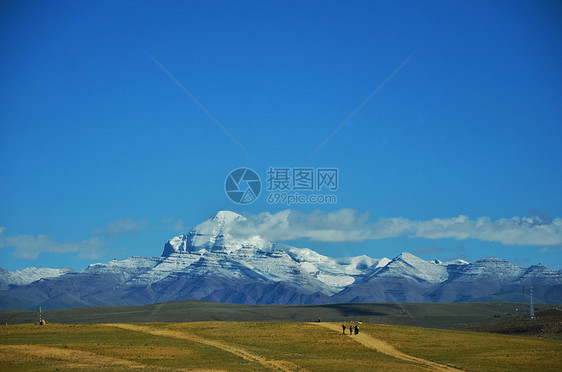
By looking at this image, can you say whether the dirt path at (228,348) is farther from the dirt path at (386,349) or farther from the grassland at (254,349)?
the dirt path at (386,349)

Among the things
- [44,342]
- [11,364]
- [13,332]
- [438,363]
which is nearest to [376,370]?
[438,363]

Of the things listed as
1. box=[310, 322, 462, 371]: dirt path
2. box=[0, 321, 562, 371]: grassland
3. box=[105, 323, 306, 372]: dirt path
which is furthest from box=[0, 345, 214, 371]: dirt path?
box=[310, 322, 462, 371]: dirt path

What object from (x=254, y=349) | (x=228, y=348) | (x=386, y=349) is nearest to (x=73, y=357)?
(x=228, y=348)

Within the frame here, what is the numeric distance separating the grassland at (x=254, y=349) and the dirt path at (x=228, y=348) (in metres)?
0.13

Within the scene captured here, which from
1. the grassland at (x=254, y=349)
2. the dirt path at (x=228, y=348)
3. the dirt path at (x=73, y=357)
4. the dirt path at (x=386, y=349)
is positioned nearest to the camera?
the dirt path at (x=73, y=357)

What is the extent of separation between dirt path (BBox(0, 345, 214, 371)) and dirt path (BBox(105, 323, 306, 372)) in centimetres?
1267

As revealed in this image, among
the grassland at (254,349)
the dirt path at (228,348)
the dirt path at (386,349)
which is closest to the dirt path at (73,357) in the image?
the grassland at (254,349)

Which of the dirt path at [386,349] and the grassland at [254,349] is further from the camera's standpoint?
the dirt path at [386,349]

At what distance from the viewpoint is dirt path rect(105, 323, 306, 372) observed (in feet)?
269

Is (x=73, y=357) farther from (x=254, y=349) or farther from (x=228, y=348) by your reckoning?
(x=254, y=349)

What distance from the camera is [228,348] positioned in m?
101

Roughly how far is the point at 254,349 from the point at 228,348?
391 centimetres

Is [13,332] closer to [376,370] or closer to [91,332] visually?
[91,332]

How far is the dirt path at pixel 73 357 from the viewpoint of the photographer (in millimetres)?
80812
